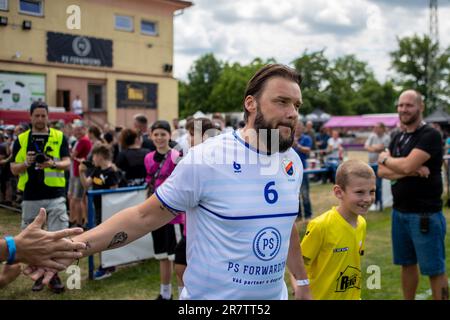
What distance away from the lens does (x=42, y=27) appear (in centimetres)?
312

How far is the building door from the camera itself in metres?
3.53

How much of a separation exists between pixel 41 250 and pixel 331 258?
182cm

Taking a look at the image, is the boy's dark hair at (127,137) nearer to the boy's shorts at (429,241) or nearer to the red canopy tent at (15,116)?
the red canopy tent at (15,116)

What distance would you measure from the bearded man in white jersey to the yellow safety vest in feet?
5.95

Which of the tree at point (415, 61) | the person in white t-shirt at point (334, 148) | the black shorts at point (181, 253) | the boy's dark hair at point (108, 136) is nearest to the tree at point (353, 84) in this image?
the tree at point (415, 61)

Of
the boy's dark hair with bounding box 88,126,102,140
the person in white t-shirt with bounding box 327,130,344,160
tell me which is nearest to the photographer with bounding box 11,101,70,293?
Answer: the boy's dark hair with bounding box 88,126,102,140

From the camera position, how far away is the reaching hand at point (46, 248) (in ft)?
6.74

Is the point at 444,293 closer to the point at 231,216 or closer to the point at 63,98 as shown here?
the point at 231,216

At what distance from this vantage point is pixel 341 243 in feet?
10.0

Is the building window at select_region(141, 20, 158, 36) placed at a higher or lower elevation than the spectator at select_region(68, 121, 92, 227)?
higher

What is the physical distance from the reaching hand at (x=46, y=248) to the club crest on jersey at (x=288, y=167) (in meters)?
1.05

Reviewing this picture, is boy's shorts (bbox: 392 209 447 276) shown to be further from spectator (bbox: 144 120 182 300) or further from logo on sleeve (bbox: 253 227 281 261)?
logo on sleeve (bbox: 253 227 281 261)

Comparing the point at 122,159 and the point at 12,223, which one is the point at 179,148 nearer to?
the point at 122,159
